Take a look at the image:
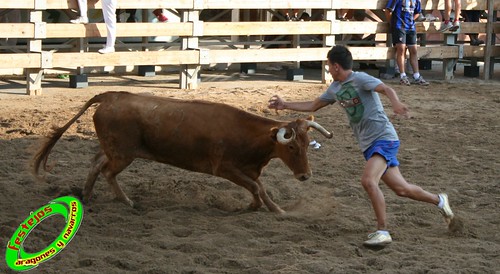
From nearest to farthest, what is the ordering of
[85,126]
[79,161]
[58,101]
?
[79,161]
[85,126]
[58,101]

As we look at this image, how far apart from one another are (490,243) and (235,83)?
9.06m

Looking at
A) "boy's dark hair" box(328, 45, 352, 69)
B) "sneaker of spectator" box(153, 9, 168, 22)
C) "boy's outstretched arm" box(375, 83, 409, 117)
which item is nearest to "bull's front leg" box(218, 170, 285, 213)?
"boy's dark hair" box(328, 45, 352, 69)

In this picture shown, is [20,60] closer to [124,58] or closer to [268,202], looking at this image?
[124,58]

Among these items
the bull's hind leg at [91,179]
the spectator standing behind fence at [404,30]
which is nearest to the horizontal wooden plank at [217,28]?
the spectator standing behind fence at [404,30]

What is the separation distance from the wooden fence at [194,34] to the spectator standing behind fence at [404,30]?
458mm

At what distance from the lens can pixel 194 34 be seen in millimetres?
15039

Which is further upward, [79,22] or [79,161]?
[79,22]

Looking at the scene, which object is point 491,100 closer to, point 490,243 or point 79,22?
point 79,22

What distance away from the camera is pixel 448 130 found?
12.3 m

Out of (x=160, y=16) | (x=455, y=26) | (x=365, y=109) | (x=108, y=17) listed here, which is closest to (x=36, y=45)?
(x=108, y=17)

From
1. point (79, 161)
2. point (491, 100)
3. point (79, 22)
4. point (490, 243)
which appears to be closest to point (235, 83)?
point (79, 22)

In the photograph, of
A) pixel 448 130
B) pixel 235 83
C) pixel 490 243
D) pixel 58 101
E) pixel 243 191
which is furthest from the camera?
pixel 235 83

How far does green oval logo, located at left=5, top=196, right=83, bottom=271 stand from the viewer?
17.9 feet

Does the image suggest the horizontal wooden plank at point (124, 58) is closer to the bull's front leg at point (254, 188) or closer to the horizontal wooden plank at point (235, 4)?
the horizontal wooden plank at point (235, 4)
